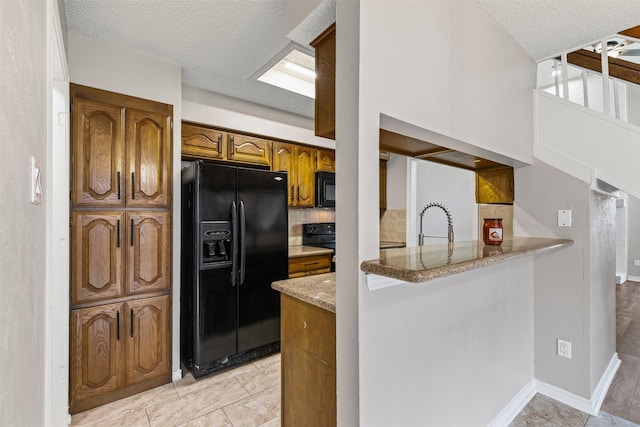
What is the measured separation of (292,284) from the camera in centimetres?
156

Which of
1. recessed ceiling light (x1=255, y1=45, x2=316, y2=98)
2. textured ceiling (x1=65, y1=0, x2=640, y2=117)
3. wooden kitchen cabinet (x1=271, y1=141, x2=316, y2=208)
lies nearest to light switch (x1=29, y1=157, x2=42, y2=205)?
textured ceiling (x1=65, y1=0, x2=640, y2=117)

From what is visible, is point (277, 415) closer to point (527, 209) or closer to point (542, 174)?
point (527, 209)

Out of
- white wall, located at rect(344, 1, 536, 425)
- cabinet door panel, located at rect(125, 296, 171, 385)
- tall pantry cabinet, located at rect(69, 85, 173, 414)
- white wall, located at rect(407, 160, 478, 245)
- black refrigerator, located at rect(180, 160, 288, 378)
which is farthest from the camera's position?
white wall, located at rect(407, 160, 478, 245)

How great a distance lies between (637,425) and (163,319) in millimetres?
3222

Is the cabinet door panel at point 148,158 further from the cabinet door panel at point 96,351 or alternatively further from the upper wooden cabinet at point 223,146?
the cabinet door panel at point 96,351

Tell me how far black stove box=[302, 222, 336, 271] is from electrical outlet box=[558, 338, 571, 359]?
7.72 feet

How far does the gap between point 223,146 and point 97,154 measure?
109 centimetres

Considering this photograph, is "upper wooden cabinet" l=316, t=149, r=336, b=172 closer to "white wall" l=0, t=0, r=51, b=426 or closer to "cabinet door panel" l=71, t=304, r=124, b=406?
"cabinet door panel" l=71, t=304, r=124, b=406

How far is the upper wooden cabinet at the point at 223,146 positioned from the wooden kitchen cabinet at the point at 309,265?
1.08 metres

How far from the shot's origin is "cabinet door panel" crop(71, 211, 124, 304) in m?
2.05

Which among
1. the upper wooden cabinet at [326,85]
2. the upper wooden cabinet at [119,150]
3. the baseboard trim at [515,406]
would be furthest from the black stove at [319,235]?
the upper wooden cabinet at [326,85]

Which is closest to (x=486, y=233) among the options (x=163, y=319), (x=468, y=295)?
(x=468, y=295)

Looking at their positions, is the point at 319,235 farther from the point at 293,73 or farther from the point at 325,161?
the point at 293,73

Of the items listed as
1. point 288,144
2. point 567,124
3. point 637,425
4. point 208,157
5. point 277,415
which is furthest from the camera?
point 288,144
